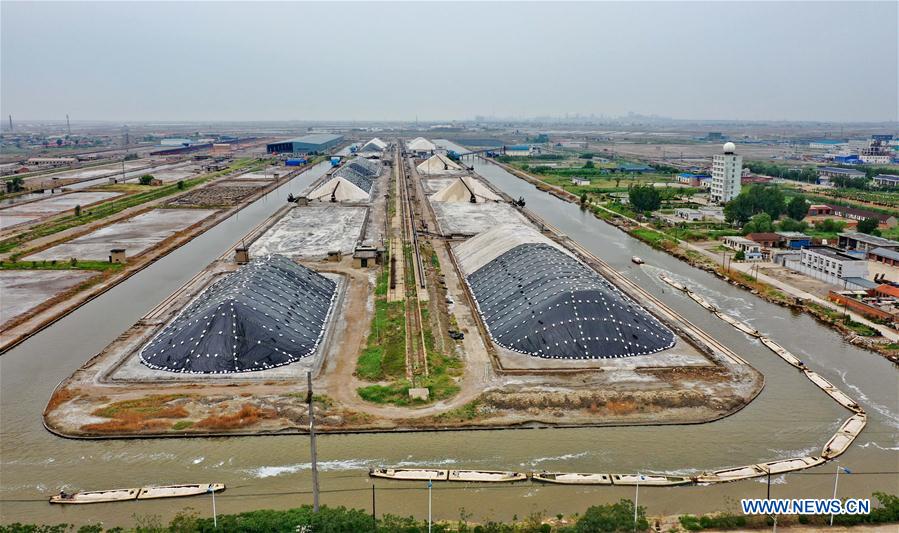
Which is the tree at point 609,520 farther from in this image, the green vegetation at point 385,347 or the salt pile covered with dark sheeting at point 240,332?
the salt pile covered with dark sheeting at point 240,332

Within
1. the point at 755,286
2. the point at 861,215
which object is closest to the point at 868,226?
Result: the point at 861,215

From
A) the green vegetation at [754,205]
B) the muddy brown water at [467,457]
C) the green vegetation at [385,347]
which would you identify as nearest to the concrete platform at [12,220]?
the muddy brown water at [467,457]

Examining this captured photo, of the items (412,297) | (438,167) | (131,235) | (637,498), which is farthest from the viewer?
(438,167)

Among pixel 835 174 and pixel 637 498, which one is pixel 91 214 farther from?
pixel 835 174

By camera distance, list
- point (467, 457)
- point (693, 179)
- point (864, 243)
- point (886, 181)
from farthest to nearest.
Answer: point (693, 179), point (886, 181), point (864, 243), point (467, 457)

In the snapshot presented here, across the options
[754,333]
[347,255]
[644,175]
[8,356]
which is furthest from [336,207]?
[644,175]

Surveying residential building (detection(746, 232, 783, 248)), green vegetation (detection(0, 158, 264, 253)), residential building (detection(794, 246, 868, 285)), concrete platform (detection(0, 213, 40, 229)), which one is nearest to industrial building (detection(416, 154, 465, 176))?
green vegetation (detection(0, 158, 264, 253))

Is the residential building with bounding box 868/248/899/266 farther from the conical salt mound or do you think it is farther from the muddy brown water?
the conical salt mound
